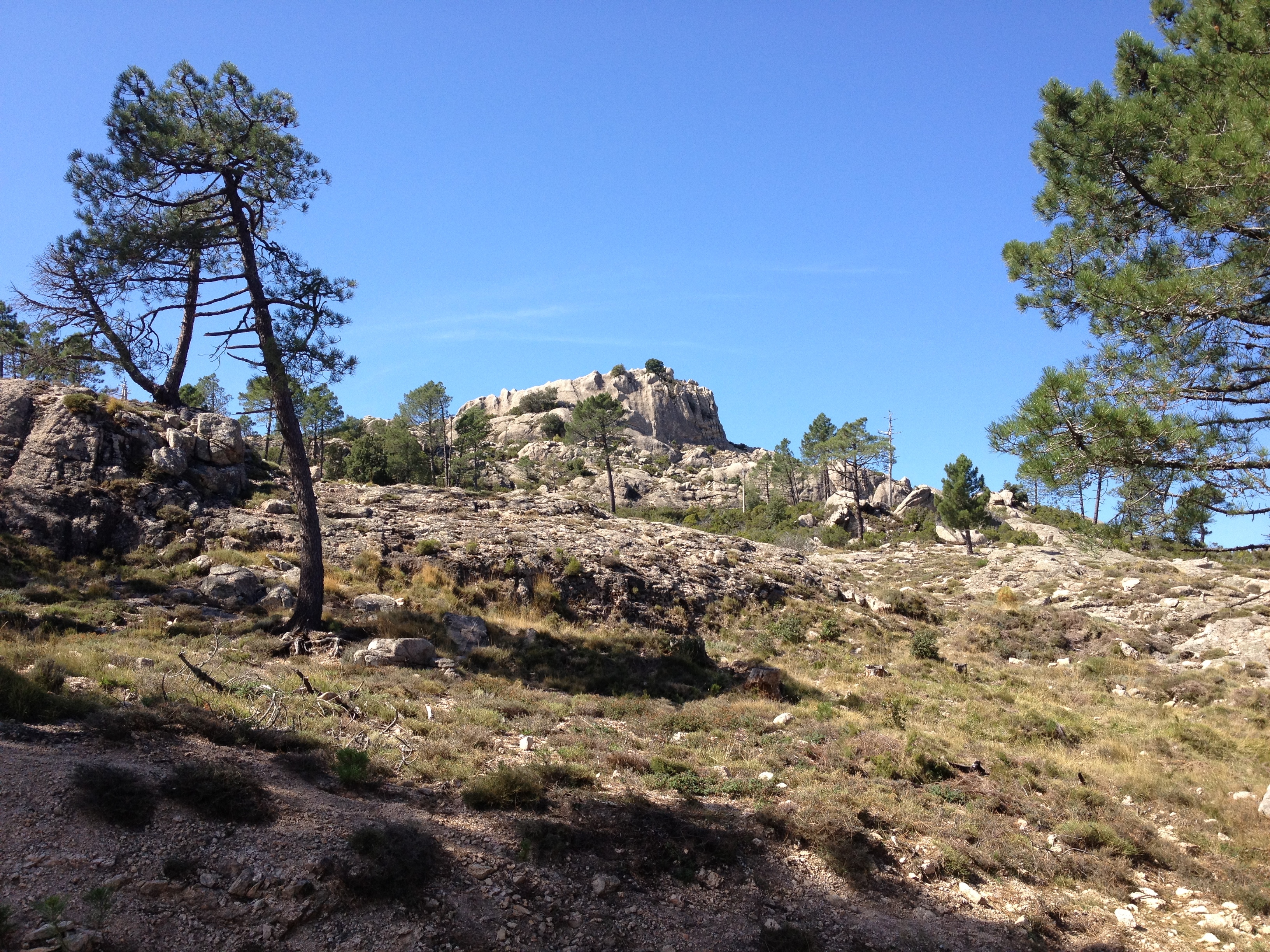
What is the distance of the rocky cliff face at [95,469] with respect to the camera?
1512cm

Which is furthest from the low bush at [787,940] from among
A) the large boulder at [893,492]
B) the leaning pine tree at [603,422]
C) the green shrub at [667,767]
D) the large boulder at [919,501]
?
the large boulder at [893,492]

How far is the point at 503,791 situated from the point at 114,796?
134 inches

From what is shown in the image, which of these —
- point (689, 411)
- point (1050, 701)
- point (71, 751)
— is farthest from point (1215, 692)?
point (689, 411)

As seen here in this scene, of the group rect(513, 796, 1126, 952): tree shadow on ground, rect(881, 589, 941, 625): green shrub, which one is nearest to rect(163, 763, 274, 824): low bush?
rect(513, 796, 1126, 952): tree shadow on ground

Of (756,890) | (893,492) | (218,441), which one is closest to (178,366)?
(218,441)

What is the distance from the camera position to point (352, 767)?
7.40 metres

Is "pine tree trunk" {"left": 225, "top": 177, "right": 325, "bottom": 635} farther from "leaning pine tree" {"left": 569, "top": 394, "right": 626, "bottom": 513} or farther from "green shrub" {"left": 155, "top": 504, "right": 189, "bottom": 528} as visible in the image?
"leaning pine tree" {"left": 569, "top": 394, "right": 626, "bottom": 513}

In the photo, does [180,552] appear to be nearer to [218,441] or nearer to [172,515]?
[172,515]

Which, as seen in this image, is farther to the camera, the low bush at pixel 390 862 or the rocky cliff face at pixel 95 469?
the rocky cliff face at pixel 95 469

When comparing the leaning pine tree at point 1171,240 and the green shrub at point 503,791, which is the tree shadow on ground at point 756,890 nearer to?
the green shrub at point 503,791

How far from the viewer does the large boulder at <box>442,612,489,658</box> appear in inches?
552

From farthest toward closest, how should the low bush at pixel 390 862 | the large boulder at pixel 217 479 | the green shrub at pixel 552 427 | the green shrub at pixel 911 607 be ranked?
the green shrub at pixel 552 427, the green shrub at pixel 911 607, the large boulder at pixel 217 479, the low bush at pixel 390 862

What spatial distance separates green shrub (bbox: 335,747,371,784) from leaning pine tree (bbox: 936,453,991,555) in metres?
39.8

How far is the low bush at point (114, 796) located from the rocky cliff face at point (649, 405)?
88.6 meters
